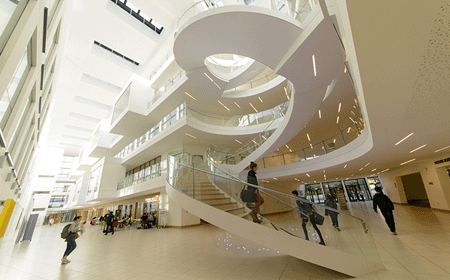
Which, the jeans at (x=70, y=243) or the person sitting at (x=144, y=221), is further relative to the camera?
the person sitting at (x=144, y=221)

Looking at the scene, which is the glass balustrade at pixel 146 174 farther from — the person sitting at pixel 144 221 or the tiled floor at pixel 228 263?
the tiled floor at pixel 228 263

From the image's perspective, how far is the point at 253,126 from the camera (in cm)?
1242

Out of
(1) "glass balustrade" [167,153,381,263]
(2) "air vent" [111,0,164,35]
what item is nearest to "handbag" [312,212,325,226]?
(1) "glass balustrade" [167,153,381,263]

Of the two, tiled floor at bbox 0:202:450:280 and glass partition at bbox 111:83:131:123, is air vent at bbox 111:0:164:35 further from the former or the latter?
tiled floor at bbox 0:202:450:280

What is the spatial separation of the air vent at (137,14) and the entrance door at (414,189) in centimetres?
2315

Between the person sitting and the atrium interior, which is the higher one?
the atrium interior

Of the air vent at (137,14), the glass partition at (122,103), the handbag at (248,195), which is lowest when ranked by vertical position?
the handbag at (248,195)

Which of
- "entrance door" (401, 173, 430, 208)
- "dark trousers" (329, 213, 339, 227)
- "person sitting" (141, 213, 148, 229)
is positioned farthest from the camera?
"entrance door" (401, 173, 430, 208)

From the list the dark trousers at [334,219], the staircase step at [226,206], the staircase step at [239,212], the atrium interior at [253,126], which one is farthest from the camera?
the staircase step at [226,206]

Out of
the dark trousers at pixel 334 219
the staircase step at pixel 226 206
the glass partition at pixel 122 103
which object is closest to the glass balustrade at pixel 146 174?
the glass partition at pixel 122 103

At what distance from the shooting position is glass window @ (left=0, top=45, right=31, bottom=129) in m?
3.02

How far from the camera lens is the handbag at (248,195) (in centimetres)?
429

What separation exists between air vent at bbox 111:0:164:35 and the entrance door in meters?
23.2

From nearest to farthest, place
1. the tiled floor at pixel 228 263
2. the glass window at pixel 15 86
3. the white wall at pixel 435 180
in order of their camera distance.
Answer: the glass window at pixel 15 86, the tiled floor at pixel 228 263, the white wall at pixel 435 180
